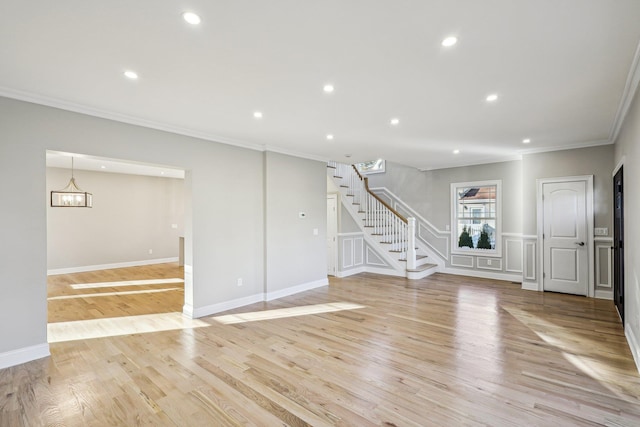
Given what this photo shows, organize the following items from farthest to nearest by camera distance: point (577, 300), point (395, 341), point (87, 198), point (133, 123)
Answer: point (87, 198)
point (577, 300)
point (133, 123)
point (395, 341)

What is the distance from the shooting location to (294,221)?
5898 mm

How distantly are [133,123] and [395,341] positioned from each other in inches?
167

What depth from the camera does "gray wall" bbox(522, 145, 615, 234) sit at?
524cm

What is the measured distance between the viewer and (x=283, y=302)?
5.29 metres

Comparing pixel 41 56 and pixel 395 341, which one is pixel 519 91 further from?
pixel 41 56

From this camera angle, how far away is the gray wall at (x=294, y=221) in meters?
5.48

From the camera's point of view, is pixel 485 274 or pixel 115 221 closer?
pixel 485 274

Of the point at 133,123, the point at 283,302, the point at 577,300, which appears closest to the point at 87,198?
the point at 133,123

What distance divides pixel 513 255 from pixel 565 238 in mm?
1242

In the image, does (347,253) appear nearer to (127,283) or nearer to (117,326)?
(117,326)

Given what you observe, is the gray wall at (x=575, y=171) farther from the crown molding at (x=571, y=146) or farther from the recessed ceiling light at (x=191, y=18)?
the recessed ceiling light at (x=191, y=18)

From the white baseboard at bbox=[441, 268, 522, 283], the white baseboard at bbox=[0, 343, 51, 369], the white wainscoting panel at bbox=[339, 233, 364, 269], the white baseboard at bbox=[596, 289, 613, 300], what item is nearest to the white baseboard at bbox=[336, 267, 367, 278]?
the white wainscoting panel at bbox=[339, 233, 364, 269]

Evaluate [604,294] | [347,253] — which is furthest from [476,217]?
[347,253]

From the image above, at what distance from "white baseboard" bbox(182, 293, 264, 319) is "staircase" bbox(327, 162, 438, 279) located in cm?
Result: 338
